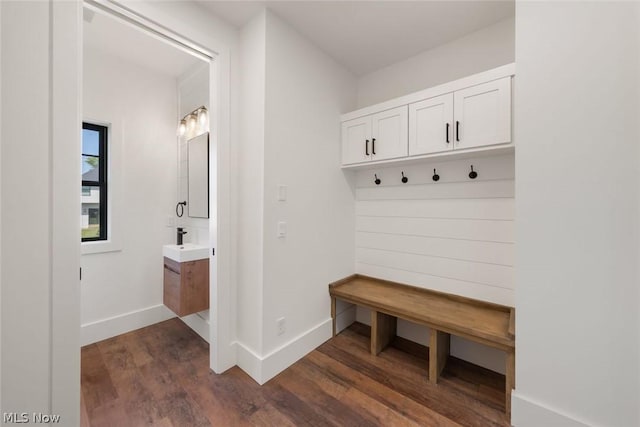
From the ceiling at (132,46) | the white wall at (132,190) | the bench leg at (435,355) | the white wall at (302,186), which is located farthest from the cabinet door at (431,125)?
the white wall at (132,190)

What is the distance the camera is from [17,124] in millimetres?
730

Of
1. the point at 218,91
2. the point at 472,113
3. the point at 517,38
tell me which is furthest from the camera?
the point at 218,91

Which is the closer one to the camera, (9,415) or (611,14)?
(9,415)

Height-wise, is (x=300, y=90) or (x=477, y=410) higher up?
(x=300, y=90)

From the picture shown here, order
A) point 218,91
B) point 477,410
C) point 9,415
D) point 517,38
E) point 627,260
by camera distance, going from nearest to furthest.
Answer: point 9,415 < point 627,260 < point 517,38 < point 477,410 < point 218,91

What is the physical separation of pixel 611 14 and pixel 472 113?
2.31 feet

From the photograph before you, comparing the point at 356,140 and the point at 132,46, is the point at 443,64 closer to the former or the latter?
the point at 356,140

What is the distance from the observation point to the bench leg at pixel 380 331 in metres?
2.21

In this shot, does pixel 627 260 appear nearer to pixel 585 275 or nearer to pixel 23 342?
pixel 585 275

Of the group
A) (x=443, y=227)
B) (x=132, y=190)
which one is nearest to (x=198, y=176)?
(x=132, y=190)

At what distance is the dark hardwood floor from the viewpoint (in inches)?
61.9

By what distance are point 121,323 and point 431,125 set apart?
3.35 m

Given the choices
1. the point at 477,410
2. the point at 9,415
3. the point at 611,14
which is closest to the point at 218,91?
the point at 9,415

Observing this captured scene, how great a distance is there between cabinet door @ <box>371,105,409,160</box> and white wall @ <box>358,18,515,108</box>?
0.44 m
